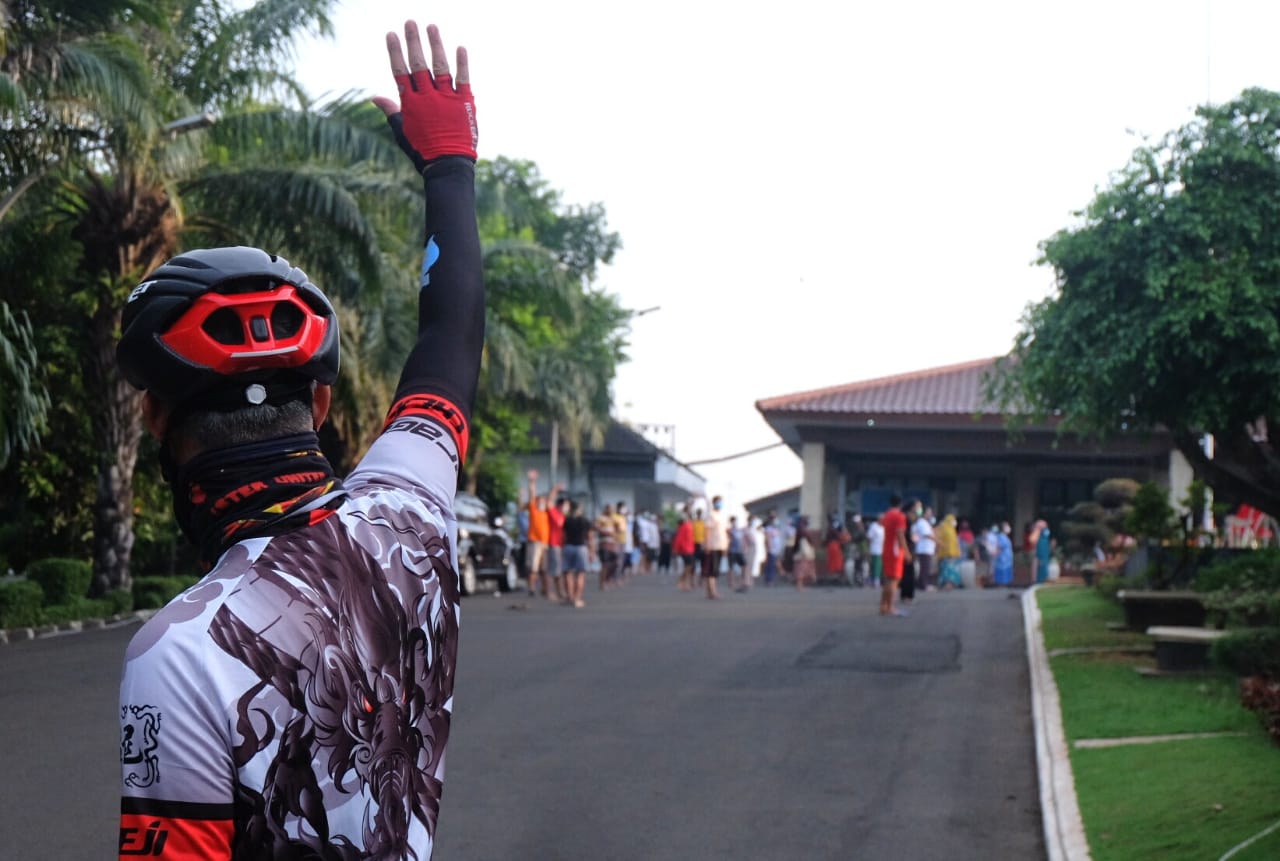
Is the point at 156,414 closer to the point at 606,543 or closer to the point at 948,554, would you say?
the point at 606,543

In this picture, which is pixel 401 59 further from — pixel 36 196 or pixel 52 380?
pixel 52 380

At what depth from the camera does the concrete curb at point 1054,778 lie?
7.84 metres

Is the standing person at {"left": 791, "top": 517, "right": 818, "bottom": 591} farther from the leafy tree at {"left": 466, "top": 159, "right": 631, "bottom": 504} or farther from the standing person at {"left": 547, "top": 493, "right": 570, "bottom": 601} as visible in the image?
the standing person at {"left": 547, "top": 493, "right": 570, "bottom": 601}

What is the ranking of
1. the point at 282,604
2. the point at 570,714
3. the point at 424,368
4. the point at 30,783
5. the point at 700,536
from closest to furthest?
1. the point at 282,604
2. the point at 424,368
3. the point at 30,783
4. the point at 570,714
5. the point at 700,536

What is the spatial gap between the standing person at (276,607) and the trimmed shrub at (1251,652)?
1053cm

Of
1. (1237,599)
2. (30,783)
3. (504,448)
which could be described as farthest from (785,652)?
(504,448)

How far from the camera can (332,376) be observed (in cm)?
214

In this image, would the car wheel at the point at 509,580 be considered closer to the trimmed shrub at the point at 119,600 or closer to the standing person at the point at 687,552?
the standing person at the point at 687,552

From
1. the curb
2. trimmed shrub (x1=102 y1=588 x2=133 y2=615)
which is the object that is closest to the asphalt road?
the curb

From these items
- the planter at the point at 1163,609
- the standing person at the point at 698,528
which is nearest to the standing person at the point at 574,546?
the standing person at the point at 698,528

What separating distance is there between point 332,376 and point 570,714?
33.1ft

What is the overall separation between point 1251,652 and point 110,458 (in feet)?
45.3

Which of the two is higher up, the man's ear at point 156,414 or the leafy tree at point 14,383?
the leafy tree at point 14,383

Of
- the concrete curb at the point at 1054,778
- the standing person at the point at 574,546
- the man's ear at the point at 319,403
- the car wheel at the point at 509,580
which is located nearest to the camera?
the man's ear at the point at 319,403
